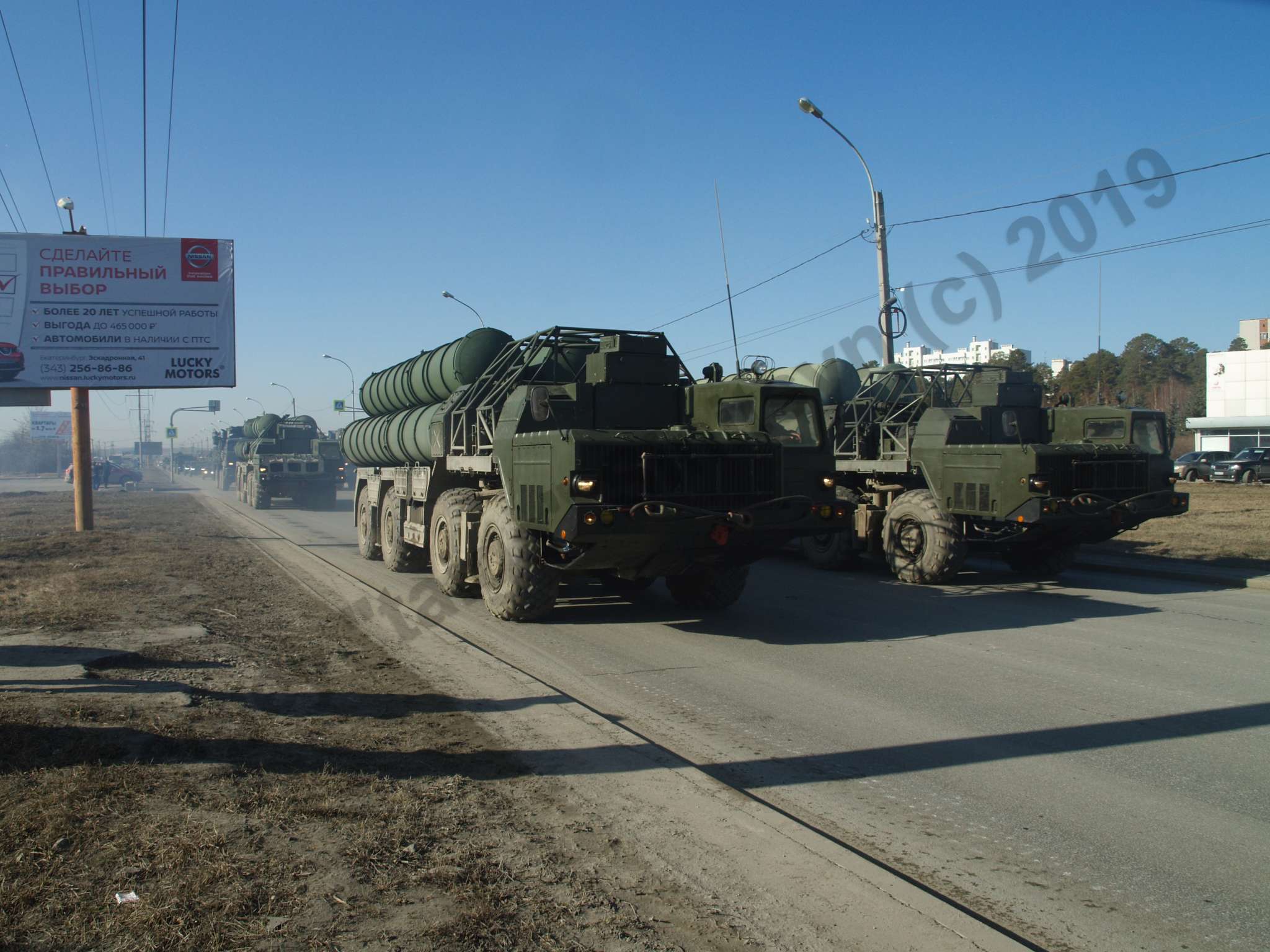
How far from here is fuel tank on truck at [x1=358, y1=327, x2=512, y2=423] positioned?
1336cm

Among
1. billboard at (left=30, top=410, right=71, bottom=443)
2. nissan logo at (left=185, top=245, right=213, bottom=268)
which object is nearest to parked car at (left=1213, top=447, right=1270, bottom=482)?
nissan logo at (left=185, top=245, right=213, bottom=268)

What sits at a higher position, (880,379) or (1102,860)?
(880,379)

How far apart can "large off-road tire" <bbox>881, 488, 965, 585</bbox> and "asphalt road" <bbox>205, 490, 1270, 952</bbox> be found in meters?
0.97

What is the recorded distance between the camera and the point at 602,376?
1070cm

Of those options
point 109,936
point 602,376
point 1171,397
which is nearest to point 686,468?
point 602,376

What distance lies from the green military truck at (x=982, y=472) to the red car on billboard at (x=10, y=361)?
54.4ft

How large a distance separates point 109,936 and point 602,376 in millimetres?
8014

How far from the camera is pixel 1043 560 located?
13.7 meters

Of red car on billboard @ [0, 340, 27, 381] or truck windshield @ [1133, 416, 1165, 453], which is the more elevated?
red car on billboard @ [0, 340, 27, 381]

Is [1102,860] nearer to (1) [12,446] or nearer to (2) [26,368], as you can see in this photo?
(2) [26,368]

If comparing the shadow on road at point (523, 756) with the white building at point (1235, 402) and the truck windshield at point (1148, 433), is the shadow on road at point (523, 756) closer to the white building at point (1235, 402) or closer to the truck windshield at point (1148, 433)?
the truck windshield at point (1148, 433)

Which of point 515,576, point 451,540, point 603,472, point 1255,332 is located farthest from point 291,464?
point 1255,332

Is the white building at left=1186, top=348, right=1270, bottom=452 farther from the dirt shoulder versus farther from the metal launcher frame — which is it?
the dirt shoulder

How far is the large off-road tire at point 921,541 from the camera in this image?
12.6 meters
